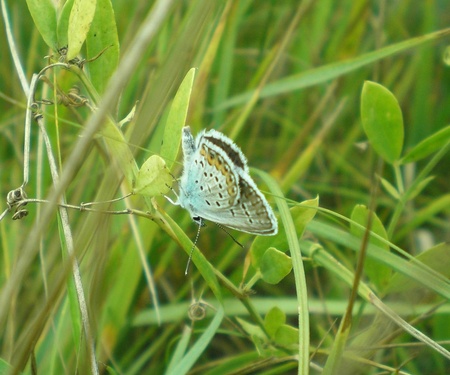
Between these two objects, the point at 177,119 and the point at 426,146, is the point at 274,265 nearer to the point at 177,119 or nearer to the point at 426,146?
the point at 177,119

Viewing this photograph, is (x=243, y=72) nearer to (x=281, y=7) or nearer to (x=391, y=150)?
(x=281, y=7)

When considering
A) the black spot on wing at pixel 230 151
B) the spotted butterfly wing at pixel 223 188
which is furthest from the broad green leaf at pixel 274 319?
the black spot on wing at pixel 230 151

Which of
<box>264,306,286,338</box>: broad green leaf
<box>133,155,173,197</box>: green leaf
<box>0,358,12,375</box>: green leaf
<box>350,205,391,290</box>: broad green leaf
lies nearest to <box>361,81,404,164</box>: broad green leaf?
<box>350,205,391,290</box>: broad green leaf

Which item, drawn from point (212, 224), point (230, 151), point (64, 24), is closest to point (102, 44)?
point (64, 24)

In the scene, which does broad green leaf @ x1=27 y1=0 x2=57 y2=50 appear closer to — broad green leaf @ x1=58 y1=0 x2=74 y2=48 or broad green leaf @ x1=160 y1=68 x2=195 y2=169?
broad green leaf @ x1=58 y1=0 x2=74 y2=48

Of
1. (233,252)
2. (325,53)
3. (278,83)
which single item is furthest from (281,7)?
(233,252)
